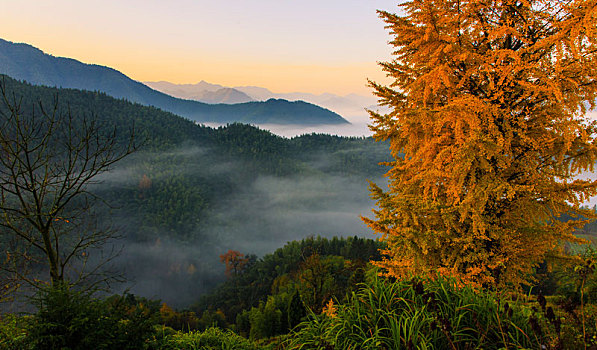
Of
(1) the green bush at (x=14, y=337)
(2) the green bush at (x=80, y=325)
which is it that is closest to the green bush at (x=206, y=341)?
(2) the green bush at (x=80, y=325)

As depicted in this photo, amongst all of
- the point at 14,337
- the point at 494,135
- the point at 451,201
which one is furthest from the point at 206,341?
the point at 494,135

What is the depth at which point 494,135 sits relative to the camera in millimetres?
5762

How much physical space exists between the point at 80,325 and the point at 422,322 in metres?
3.24

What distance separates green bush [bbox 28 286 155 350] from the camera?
2.88 m

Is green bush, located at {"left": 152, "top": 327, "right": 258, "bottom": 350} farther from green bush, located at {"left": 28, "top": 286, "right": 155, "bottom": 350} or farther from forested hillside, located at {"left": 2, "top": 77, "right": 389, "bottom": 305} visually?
forested hillside, located at {"left": 2, "top": 77, "right": 389, "bottom": 305}

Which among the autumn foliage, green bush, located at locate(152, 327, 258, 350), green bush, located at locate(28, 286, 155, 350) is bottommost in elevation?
green bush, located at locate(152, 327, 258, 350)

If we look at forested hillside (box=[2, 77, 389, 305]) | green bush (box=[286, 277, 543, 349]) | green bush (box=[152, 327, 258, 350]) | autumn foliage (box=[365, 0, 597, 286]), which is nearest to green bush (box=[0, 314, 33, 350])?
green bush (box=[152, 327, 258, 350])

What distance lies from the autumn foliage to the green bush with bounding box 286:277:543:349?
236 cm

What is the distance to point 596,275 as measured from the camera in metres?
5.64

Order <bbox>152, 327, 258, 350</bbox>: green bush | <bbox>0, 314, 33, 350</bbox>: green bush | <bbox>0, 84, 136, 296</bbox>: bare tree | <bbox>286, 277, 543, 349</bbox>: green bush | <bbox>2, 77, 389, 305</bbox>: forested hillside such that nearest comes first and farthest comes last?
<bbox>286, 277, 543, 349</bbox>: green bush
<bbox>0, 314, 33, 350</bbox>: green bush
<bbox>152, 327, 258, 350</bbox>: green bush
<bbox>0, 84, 136, 296</bbox>: bare tree
<bbox>2, 77, 389, 305</bbox>: forested hillside

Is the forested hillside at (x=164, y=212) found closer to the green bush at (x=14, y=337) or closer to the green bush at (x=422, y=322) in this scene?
the green bush at (x=14, y=337)

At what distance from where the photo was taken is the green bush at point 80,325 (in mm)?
2881

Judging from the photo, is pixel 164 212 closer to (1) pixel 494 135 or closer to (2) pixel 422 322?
(1) pixel 494 135

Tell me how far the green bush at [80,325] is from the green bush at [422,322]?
1778 millimetres
